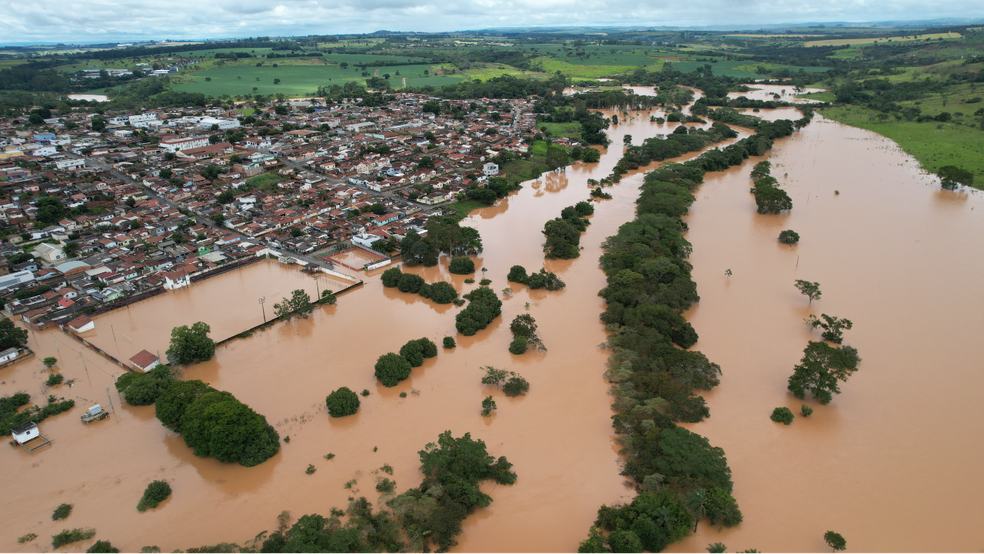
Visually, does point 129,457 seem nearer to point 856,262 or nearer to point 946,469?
point 946,469

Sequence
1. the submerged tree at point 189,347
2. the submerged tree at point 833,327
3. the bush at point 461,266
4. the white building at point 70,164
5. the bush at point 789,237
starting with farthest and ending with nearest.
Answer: the white building at point 70,164
the bush at point 789,237
the bush at point 461,266
the submerged tree at point 833,327
the submerged tree at point 189,347

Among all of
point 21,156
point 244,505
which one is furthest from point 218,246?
point 21,156

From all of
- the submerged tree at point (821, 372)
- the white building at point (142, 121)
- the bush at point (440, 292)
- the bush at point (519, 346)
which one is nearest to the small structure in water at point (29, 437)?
the bush at point (440, 292)

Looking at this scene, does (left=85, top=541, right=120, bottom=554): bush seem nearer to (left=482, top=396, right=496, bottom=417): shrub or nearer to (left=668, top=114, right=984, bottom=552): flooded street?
(left=482, top=396, right=496, bottom=417): shrub

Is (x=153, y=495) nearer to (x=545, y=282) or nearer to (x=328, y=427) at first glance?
(x=328, y=427)

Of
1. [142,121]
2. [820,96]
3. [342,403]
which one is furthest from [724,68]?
[342,403]

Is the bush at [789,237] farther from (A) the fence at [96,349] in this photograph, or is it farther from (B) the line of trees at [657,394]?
(A) the fence at [96,349]
